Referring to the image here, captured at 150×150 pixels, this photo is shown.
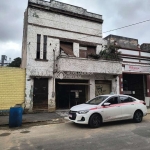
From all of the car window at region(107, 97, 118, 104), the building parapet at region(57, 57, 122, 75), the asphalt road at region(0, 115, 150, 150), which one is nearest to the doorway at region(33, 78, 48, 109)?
the building parapet at region(57, 57, 122, 75)

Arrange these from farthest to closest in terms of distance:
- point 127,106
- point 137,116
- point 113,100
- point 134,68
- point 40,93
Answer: point 134,68
point 40,93
point 137,116
point 127,106
point 113,100

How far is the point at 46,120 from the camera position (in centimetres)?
1053

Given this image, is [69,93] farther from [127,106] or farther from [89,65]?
[127,106]

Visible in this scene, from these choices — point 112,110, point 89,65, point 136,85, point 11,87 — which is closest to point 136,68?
point 136,85

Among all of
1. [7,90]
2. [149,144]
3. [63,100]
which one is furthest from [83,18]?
[149,144]

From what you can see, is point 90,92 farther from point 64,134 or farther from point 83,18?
point 64,134

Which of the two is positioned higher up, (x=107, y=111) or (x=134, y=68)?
(x=134, y=68)

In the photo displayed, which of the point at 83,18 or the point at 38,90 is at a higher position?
the point at 83,18

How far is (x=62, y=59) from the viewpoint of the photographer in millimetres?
13461

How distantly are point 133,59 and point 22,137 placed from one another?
14087mm

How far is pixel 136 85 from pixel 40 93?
10877mm

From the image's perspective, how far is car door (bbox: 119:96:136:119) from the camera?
939 centimetres

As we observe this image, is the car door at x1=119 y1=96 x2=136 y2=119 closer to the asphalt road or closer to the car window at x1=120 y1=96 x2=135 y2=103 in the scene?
the car window at x1=120 y1=96 x2=135 y2=103

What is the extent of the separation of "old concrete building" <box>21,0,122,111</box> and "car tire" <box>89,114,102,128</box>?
19.0ft
